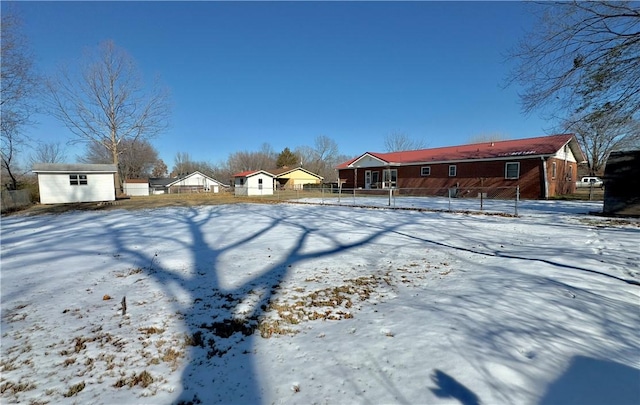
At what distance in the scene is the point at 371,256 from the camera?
20.5ft

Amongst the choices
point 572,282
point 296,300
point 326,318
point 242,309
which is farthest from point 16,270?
point 572,282

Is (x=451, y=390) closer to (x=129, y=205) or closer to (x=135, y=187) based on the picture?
(x=129, y=205)

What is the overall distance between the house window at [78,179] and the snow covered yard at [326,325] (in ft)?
78.8

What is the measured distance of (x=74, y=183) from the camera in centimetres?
2547

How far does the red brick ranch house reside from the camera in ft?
66.7

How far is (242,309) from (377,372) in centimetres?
205

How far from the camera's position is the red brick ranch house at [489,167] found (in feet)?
66.7

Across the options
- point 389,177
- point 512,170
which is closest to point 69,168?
point 389,177

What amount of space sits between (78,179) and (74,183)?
0.46 m

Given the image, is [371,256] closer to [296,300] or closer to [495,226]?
[296,300]

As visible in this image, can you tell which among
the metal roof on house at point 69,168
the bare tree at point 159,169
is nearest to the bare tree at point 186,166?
the bare tree at point 159,169

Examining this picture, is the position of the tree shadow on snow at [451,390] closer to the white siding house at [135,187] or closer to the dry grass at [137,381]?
the dry grass at [137,381]

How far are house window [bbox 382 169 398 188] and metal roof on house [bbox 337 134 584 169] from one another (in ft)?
3.48

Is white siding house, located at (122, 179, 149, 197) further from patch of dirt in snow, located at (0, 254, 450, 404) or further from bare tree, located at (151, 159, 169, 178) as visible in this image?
patch of dirt in snow, located at (0, 254, 450, 404)
